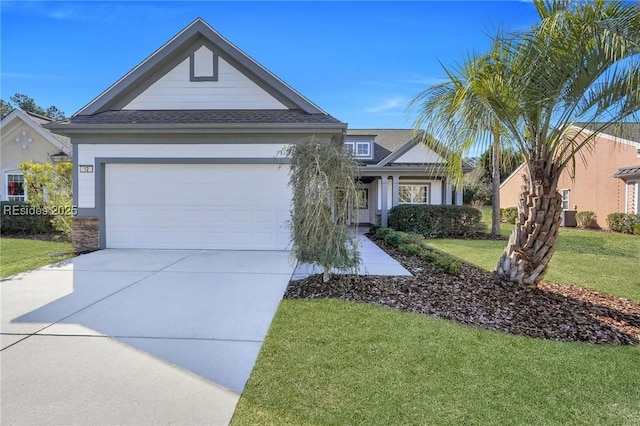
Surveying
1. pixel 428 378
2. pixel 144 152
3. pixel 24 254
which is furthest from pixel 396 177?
pixel 428 378

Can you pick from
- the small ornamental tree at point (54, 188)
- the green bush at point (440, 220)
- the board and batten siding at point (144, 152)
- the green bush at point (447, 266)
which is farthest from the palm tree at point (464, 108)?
the small ornamental tree at point (54, 188)

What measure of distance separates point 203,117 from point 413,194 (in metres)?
12.8

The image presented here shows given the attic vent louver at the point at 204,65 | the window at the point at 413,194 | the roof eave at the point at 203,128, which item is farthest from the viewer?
the window at the point at 413,194

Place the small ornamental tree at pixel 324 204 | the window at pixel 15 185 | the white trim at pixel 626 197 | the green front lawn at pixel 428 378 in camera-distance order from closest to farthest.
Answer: the green front lawn at pixel 428 378 < the small ornamental tree at pixel 324 204 < the window at pixel 15 185 < the white trim at pixel 626 197

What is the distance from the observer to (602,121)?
4.97 meters

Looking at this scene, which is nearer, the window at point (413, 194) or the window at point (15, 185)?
the window at point (15, 185)

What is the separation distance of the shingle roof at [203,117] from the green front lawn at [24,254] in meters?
3.70

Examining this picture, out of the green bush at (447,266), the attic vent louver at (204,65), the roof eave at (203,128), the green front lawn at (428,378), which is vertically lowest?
the green front lawn at (428,378)

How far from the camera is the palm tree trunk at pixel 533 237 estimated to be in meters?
5.20

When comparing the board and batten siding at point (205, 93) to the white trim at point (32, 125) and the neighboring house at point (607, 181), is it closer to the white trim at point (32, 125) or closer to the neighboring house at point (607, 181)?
the white trim at point (32, 125)

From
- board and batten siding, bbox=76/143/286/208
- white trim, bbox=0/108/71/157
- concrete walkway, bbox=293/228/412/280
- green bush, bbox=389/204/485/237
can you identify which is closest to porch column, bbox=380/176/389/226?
green bush, bbox=389/204/485/237

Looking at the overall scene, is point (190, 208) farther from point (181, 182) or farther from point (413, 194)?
point (413, 194)

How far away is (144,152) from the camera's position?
9.17 m

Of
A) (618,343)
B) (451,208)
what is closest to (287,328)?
(618,343)
